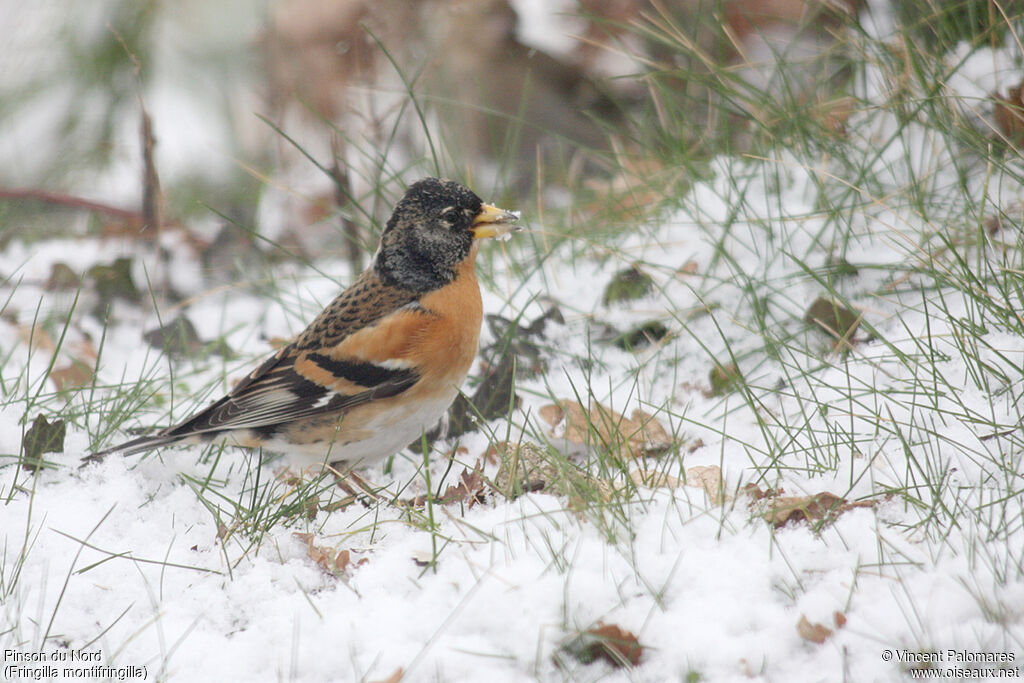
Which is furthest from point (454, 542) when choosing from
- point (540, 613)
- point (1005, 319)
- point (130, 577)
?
point (1005, 319)

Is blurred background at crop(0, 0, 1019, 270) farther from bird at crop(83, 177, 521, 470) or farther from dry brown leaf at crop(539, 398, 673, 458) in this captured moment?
dry brown leaf at crop(539, 398, 673, 458)

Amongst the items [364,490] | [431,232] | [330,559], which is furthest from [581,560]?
[431,232]

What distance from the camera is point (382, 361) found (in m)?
3.48

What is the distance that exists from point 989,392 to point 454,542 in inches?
66.8

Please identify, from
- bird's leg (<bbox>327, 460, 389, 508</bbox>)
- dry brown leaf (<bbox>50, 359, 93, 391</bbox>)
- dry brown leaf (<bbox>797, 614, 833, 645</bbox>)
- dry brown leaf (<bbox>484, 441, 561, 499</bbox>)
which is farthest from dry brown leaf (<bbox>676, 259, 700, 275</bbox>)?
dry brown leaf (<bbox>50, 359, 93, 391</bbox>)

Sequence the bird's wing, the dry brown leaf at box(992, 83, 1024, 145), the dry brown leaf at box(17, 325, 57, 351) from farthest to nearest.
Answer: the dry brown leaf at box(17, 325, 57, 351), the dry brown leaf at box(992, 83, 1024, 145), the bird's wing

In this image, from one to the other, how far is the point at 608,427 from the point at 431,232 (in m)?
1.13

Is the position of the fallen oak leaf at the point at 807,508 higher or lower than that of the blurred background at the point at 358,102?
lower

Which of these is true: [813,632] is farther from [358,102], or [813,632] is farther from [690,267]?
[358,102]

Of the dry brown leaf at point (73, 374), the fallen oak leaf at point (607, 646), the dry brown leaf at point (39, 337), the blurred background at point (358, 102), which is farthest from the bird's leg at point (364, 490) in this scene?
the dry brown leaf at point (39, 337)

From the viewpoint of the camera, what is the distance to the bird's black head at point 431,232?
12.3 feet

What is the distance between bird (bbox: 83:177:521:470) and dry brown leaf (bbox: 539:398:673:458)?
0.39 meters

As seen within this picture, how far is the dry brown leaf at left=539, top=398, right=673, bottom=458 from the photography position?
330cm

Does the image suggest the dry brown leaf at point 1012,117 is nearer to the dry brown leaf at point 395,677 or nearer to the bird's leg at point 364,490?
the bird's leg at point 364,490
